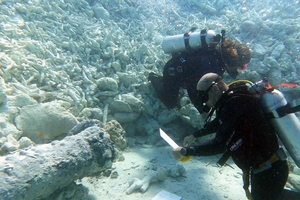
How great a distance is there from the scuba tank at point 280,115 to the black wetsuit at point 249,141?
94mm

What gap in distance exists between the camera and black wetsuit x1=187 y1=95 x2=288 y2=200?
2.44 metres

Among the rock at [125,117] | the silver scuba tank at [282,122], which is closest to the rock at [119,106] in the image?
the rock at [125,117]

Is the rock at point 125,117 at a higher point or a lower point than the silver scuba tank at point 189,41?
lower

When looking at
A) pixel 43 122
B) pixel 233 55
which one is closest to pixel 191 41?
pixel 233 55

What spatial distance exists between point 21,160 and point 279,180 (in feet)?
9.60

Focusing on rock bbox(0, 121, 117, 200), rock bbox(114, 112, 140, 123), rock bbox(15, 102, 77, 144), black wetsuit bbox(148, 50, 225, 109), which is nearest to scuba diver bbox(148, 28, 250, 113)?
black wetsuit bbox(148, 50, 225, 109)

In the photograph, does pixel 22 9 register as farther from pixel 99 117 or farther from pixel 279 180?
pixel 279 180

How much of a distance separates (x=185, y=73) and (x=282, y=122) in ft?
8.06

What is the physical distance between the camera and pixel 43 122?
3.54 metres

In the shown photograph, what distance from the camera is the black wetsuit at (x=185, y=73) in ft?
14.1

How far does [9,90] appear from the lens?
3.69 m

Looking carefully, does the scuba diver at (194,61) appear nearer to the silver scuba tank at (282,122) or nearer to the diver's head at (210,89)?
the diver's head at (210,89)

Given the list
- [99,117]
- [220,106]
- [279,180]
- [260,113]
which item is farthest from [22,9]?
[279,180]

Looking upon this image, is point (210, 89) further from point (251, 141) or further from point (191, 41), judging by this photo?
point (191, 41)
